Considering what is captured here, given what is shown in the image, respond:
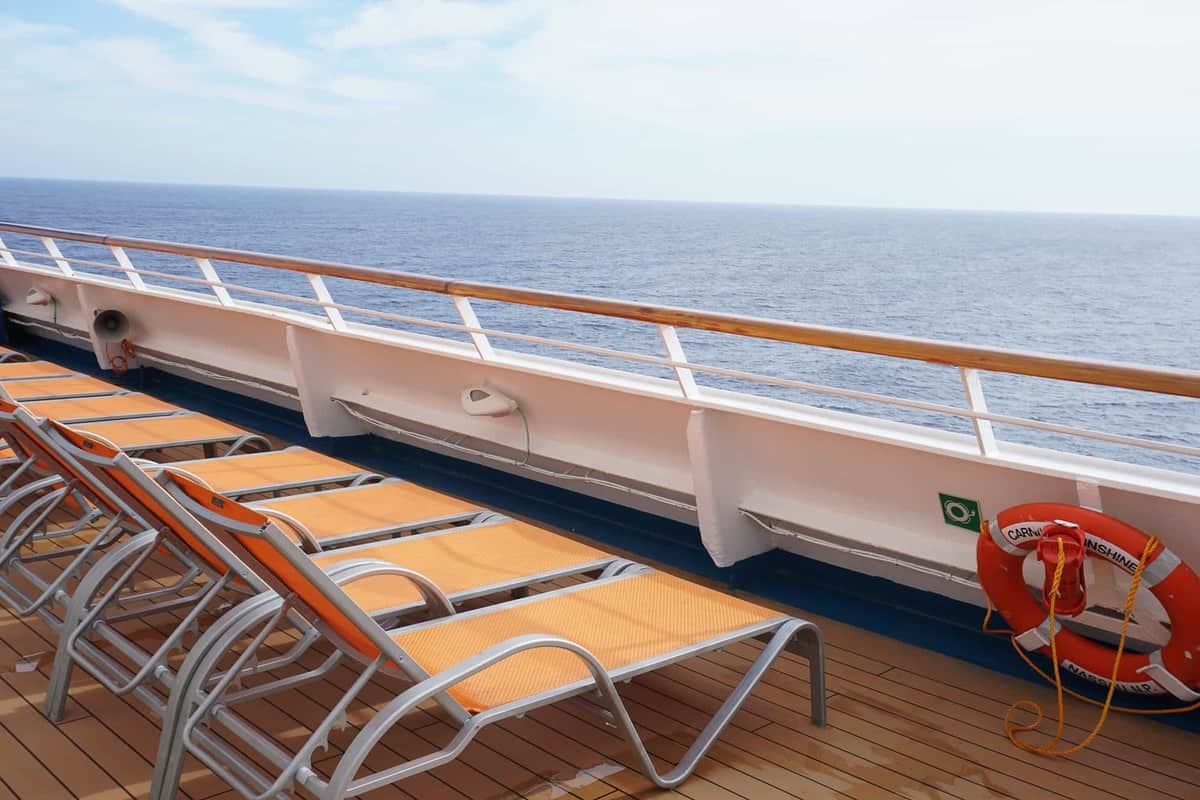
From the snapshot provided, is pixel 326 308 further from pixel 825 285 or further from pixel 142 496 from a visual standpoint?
pixel 825 285

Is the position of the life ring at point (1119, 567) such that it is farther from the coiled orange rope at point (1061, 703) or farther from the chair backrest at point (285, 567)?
the chair backrest at point (285, 567)

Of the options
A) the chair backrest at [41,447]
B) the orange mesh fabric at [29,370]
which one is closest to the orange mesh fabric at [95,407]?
the orange mesh fabric at [29,370]

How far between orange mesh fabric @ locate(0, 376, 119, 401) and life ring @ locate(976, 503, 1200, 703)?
307 cm

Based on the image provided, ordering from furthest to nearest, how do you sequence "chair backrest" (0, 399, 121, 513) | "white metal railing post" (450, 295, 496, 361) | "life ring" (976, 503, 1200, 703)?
"white metal railing post" (450, 295, 496, 361) < "chair backrest" (0, 399, 121, 513) < "life ring" (976, 503, 1200, 703)

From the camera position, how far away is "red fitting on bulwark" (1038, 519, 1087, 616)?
→ 2143 mm

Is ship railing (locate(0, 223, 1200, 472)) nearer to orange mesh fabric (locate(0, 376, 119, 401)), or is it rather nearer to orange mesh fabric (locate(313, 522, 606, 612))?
orange mesh fabric (locate(313, 522, 606, 612))

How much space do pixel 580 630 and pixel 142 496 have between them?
857 mm

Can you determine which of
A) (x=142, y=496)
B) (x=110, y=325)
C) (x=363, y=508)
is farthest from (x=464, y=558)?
(x=110, y=325)

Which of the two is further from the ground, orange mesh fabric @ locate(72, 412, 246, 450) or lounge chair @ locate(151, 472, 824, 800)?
orange mesh fabric @ locate(72, 412, 246, 450)

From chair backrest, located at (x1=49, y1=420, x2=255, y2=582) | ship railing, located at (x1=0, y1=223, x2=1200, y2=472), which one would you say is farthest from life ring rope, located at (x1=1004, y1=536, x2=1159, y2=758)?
chair backrest, located at (x1=49, y1=420, x2=255, y2=582)

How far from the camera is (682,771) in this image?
1930mm

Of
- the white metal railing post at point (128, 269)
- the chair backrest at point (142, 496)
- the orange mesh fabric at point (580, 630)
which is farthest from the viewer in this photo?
the white metal railing post at point (128, 269)

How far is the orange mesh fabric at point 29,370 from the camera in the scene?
4.08 meters

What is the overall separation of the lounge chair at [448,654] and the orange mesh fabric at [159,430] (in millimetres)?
1197
